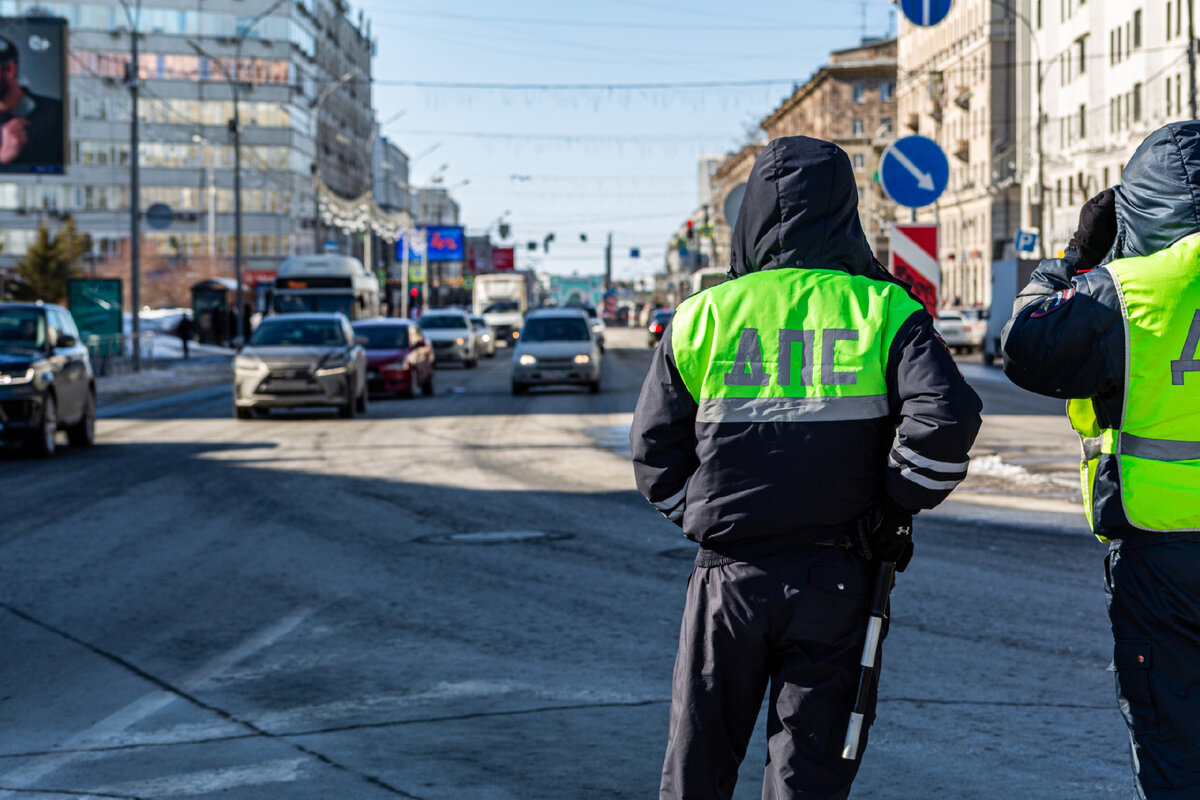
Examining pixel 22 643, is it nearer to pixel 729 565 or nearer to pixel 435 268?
pixel 729 565

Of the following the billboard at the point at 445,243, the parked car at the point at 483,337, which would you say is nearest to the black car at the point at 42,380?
the parked car at the point at 483,337

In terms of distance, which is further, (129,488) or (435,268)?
(435,268)

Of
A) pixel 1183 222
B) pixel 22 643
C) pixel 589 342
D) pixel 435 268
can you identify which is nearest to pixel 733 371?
pixel 1183 222

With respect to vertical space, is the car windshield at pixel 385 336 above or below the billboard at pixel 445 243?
below

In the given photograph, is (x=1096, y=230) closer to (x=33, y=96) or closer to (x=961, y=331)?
(x=33, y=96)

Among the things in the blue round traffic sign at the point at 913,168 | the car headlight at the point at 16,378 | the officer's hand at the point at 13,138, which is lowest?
the car headlight at the point at 16,378

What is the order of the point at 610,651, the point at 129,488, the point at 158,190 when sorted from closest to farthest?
the point at 610,651, the point at 129,488, the point at 158,190

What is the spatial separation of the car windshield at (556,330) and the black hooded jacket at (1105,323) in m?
28.3

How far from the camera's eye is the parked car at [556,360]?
3112cm

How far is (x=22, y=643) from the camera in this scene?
25.4 feet

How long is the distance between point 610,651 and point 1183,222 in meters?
4.08

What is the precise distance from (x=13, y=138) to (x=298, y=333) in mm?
18819

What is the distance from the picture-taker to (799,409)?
3.70 m

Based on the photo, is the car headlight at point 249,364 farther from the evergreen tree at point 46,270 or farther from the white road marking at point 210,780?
the evergreen tree at point 46,270
